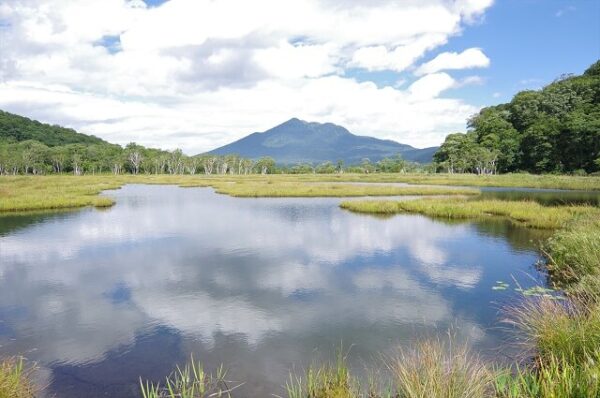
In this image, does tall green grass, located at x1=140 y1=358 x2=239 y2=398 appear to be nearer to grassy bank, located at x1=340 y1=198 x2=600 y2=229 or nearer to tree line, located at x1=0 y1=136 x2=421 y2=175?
grassy bank, located at x1=340 y1=198 x2=600 y2=229

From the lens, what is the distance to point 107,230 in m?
27.9

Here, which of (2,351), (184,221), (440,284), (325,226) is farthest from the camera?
(184,221)

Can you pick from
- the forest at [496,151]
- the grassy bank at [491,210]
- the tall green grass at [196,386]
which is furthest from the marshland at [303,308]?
the forest at [496,151]

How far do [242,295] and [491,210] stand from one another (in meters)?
27.7

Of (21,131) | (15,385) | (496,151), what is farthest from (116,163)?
(15,385)

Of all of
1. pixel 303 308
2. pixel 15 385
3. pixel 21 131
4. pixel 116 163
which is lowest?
pixel 303 308

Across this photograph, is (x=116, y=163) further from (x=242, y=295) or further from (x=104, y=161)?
(x=242, y=295)

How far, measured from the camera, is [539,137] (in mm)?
98688

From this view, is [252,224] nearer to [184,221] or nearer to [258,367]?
[184,221]

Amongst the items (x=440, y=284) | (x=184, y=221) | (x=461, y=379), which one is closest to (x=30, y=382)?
(x=461, y=379)

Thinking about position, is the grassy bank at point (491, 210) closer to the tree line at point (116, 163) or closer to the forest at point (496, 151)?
the forest at point (496, 151)

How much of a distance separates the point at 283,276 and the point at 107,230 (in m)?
16.9

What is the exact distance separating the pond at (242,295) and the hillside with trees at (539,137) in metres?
77.4

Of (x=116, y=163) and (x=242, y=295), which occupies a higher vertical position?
(x=116, y=163)
